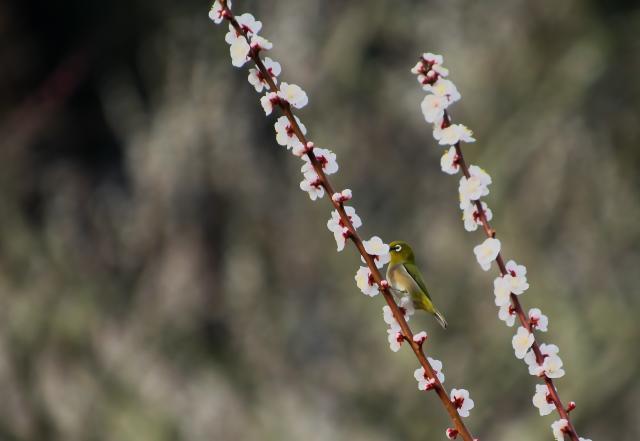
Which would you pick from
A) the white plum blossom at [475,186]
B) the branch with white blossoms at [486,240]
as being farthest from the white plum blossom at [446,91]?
the white plum blossom at [475,186]

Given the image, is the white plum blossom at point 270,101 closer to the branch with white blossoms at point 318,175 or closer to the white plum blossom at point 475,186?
the branch with white blossoms at point 318,175

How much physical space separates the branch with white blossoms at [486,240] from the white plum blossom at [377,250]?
128mm

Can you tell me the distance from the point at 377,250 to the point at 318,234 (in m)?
5.59

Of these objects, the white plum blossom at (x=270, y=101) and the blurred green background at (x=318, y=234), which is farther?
the blurred green background at (x=318, y=234)

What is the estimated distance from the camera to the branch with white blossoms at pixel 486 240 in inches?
51.0

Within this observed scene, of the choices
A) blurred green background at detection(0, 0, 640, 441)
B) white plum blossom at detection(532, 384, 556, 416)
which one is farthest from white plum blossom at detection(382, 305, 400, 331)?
blurred green background at detection(0, 0, 640, 441)

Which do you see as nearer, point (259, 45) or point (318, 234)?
point (259, 45)

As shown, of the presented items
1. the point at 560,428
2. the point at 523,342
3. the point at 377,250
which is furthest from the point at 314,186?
the point at 560,428

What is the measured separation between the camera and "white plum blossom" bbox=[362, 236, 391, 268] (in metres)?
1.37

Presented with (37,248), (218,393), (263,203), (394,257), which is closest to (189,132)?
(263,203)

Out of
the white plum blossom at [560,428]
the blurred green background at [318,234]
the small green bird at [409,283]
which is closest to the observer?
the white plum blossom at [560,428]

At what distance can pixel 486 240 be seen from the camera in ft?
4.28

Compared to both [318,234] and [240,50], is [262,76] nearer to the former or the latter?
[240,50]

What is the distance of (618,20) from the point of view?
22.2ft
